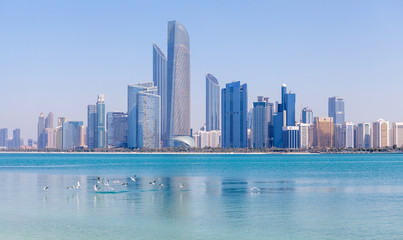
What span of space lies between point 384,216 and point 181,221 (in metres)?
15.0

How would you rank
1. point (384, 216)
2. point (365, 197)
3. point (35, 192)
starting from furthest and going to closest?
point (35, 192) → point (365, 197) → point (384, 216)

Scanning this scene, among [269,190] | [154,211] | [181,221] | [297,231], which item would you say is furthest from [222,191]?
[297,231]

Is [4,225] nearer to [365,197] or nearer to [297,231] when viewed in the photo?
[297,231]

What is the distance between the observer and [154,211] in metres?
42.4

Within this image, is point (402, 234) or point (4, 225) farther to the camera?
point (4, 225)

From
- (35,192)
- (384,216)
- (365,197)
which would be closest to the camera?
(384,216)

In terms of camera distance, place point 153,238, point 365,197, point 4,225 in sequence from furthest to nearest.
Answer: point 365,197 < point 4,225 < point 153,238

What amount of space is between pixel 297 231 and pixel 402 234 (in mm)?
6259

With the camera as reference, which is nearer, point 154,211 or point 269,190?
point 154,211

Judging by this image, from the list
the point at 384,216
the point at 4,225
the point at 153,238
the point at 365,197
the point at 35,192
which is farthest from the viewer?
the point at 35,192

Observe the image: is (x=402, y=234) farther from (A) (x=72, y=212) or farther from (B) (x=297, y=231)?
(A) (x=72, y=212)

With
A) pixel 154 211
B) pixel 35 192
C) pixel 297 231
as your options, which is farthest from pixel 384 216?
pixel 35 192

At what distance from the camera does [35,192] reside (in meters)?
58.2

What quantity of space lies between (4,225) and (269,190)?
3242 centimetres
